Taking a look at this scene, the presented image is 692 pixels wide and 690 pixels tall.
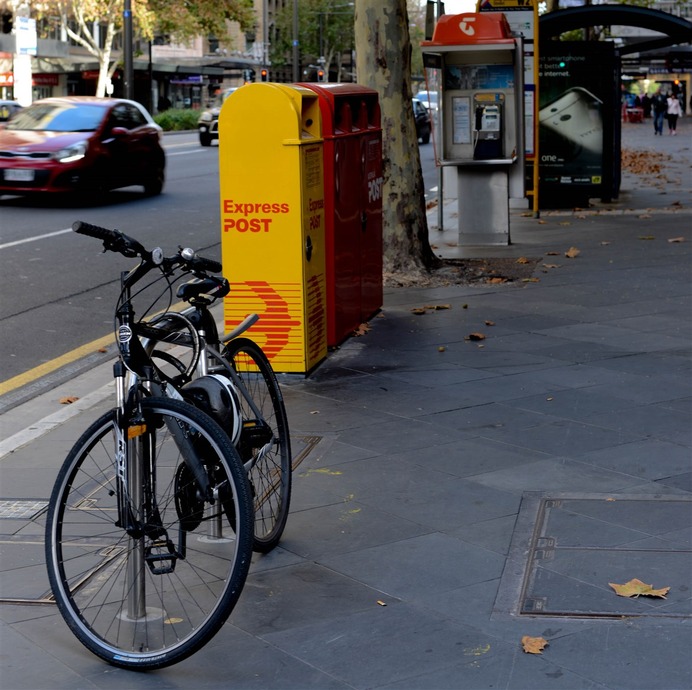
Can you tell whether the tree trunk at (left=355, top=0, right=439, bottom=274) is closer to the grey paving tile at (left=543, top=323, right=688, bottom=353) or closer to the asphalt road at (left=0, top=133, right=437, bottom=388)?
the asphalt road at (left=0, top=133, right=437, bottom=388)

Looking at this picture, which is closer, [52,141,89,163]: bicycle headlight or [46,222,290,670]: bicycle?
[46,222,290,670]: bicycle

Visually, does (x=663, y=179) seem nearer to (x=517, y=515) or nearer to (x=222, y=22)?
(x=517, y=515)

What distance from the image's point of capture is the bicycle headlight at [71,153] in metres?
18.4

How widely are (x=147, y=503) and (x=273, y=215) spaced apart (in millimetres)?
3750

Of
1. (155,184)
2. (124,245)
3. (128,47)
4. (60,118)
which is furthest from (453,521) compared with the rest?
(128,47)

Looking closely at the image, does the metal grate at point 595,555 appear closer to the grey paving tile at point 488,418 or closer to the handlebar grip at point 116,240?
the grey paving tile at point 488,418

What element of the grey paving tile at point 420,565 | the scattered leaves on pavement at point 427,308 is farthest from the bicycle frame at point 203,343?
the scattered leaves on pavement at point 427,308

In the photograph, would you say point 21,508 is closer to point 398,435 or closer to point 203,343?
point 203,343

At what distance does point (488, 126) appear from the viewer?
14.8 metres

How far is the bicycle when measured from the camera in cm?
372

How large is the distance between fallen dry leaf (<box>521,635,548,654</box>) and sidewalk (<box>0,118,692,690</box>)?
2cm

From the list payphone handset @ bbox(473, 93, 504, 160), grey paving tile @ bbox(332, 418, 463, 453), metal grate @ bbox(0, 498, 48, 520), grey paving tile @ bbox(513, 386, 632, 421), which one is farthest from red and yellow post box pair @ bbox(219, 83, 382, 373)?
payphone handset @ bbox(473, 93, 504, 160)

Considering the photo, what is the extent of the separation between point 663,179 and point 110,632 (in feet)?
71.8

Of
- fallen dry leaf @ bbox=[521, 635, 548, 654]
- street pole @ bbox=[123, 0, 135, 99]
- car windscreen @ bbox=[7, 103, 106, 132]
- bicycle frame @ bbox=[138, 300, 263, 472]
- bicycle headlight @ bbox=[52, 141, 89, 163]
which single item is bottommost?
fallen dry leaf @ bbox=[521, 635, 548, 654]
